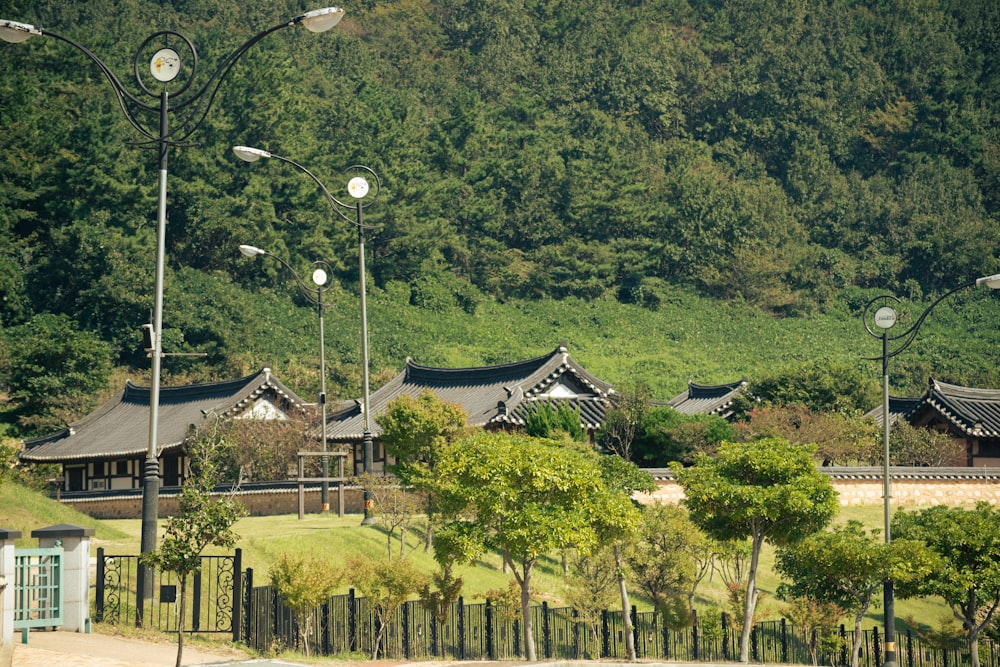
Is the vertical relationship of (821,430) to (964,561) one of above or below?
above

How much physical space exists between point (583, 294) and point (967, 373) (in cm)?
2847

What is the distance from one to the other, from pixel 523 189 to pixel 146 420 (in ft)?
170

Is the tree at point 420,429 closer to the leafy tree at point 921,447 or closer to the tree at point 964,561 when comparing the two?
the tree at point 964,561

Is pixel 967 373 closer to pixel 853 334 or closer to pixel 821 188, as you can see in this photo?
pixel 853 334

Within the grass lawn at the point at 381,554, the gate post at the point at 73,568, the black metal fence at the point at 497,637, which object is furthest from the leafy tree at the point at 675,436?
the gate post at the point at 73,568

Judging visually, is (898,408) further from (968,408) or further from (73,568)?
(73,568)

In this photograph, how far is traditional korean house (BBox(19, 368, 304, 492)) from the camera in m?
52.7

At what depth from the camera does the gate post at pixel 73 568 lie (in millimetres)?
22156

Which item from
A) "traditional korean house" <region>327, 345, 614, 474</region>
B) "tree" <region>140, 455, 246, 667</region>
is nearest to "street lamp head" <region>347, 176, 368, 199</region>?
→ "traditional korean house" <region>327, 345, 614, 474</region>

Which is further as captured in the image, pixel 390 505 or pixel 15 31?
pixel 390 505

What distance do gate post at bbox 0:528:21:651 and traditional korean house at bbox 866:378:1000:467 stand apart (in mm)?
42611

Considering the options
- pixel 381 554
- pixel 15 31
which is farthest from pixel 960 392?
pixel 15 31

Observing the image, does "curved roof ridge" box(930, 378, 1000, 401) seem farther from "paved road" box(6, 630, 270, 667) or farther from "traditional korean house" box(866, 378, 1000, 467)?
"paved road" box(6, 630, 270, 667)

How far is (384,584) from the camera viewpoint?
2495 cm
